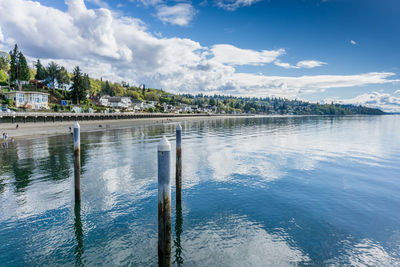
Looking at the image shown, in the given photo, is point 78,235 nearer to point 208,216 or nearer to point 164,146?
point 208,216

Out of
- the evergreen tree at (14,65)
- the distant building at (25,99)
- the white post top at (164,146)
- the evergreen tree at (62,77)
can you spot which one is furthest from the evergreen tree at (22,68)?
the white post top at (164,146)

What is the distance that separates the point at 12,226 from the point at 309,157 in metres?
35.1

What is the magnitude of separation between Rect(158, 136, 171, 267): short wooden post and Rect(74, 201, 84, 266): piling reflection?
4.54m

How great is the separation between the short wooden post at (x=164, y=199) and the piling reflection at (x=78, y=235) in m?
4.54

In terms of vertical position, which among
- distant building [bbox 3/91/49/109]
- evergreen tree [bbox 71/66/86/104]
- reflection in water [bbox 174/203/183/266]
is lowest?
reflection in water [bbox 174/203/183/266]

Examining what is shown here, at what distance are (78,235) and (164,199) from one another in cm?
753

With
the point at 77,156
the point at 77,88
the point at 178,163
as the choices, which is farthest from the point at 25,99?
the point at 178,163

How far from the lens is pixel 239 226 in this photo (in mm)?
14062

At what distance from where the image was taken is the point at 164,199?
8.50 meters

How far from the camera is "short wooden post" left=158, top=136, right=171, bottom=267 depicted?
837 centimetres

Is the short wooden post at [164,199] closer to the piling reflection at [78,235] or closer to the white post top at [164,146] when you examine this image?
the white post top at [164,146]

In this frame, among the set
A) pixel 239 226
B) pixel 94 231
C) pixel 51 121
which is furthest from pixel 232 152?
pixel 51 121

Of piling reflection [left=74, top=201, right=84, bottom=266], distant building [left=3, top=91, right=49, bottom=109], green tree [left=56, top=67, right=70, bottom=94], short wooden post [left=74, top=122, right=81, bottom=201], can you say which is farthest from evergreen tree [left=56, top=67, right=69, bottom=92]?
piling reflection [left=74, top=201, right=84, bottom=266]

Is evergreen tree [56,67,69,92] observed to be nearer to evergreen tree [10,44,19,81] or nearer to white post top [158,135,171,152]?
evergreen tree [10,44,19,81]
